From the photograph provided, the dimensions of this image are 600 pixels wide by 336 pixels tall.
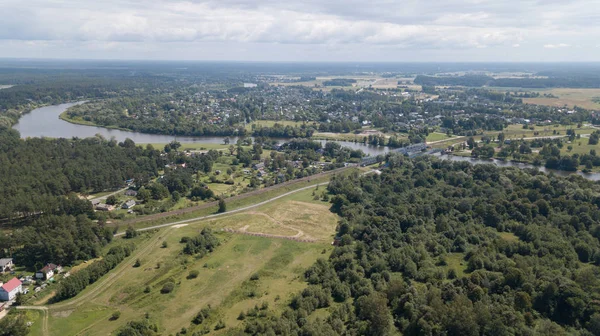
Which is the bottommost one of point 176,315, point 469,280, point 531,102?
point 176,315

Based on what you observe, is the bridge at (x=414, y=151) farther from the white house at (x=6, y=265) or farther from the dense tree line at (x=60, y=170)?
the white house at (x=6, y=265)

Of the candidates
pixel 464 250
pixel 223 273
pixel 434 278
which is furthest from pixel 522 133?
pixel 223 273

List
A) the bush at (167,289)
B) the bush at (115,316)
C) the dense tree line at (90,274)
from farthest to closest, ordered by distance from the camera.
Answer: the bush at (167,289), the dense tree line at (90,274), the bush at (115,316)

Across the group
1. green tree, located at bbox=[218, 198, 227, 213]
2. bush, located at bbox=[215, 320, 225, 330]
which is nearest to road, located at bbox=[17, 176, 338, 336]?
green tree, located at bbox=[218, 198, 227, 213]

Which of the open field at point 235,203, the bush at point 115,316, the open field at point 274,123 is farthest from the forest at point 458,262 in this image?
the open field at point 274,123

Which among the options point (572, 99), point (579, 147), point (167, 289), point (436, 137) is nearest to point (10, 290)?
point (167, 289)

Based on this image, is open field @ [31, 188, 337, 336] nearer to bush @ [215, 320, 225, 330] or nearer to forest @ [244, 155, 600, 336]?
bush @ [215, 320, 225, 330]

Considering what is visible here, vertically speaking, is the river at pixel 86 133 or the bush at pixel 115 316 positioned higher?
the river at pixel 86 133

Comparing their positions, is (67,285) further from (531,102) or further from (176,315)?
(531,102)
